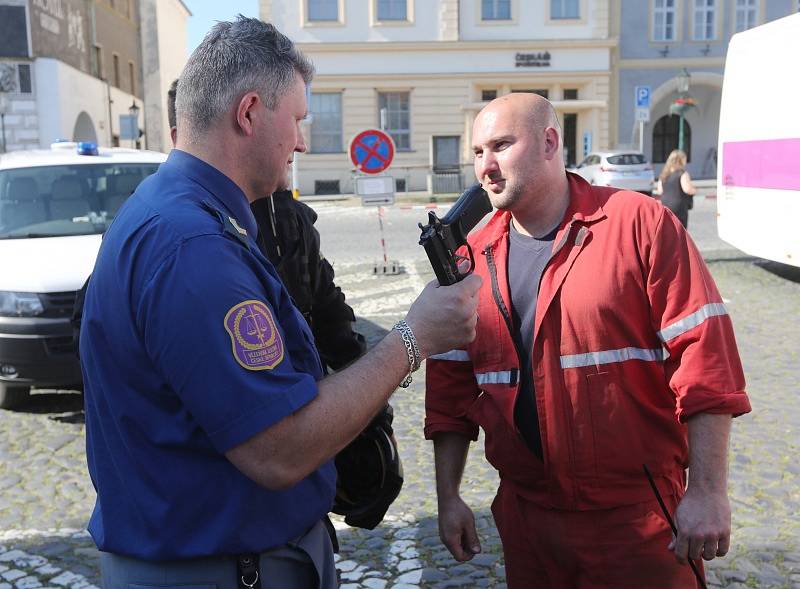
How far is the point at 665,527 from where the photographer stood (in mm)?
2359

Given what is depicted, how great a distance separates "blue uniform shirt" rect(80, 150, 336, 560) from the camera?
1591 mm

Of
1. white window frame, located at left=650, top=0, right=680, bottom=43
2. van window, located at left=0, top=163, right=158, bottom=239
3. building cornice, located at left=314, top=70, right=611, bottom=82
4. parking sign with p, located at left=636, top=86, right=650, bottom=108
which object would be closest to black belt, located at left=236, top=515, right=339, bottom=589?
van window, located at left=0, top=163, right=158, bottom=239

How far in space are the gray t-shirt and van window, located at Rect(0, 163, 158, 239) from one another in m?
5.38

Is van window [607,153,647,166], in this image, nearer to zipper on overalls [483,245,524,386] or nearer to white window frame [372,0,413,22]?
white window frame [372,0,413,22]

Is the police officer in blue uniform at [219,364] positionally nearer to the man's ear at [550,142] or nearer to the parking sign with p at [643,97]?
the man's ear at [550,142]

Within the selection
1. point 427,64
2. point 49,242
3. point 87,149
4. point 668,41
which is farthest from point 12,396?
point 668,41

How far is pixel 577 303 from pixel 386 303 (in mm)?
7963

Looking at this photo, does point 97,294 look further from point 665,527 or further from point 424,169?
point 424,169

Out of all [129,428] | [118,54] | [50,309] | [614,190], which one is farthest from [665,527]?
[118,54]

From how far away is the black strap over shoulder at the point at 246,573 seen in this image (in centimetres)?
180

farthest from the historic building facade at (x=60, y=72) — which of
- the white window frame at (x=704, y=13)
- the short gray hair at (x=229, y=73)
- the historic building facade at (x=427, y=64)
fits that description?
the short gray hair at (x=229, y=73)

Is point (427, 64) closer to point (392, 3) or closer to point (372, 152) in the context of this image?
point (392, 3)

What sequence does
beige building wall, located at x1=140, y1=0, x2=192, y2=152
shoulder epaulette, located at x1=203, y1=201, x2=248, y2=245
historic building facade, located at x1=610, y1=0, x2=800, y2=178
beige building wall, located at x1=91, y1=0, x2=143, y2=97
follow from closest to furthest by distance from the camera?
shoulder epaulette, located at x1=203, y1=201, x2=248, y2=245
historic building facade, located at x1=610, y1=0, x2=800, y2=178
beige building wall, located at x1=91, y1=0, x2=143, y2=97
beige building wall, located at x1=140, y1=0, x2=192, y2=152

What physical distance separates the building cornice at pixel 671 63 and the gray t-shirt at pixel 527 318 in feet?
124
